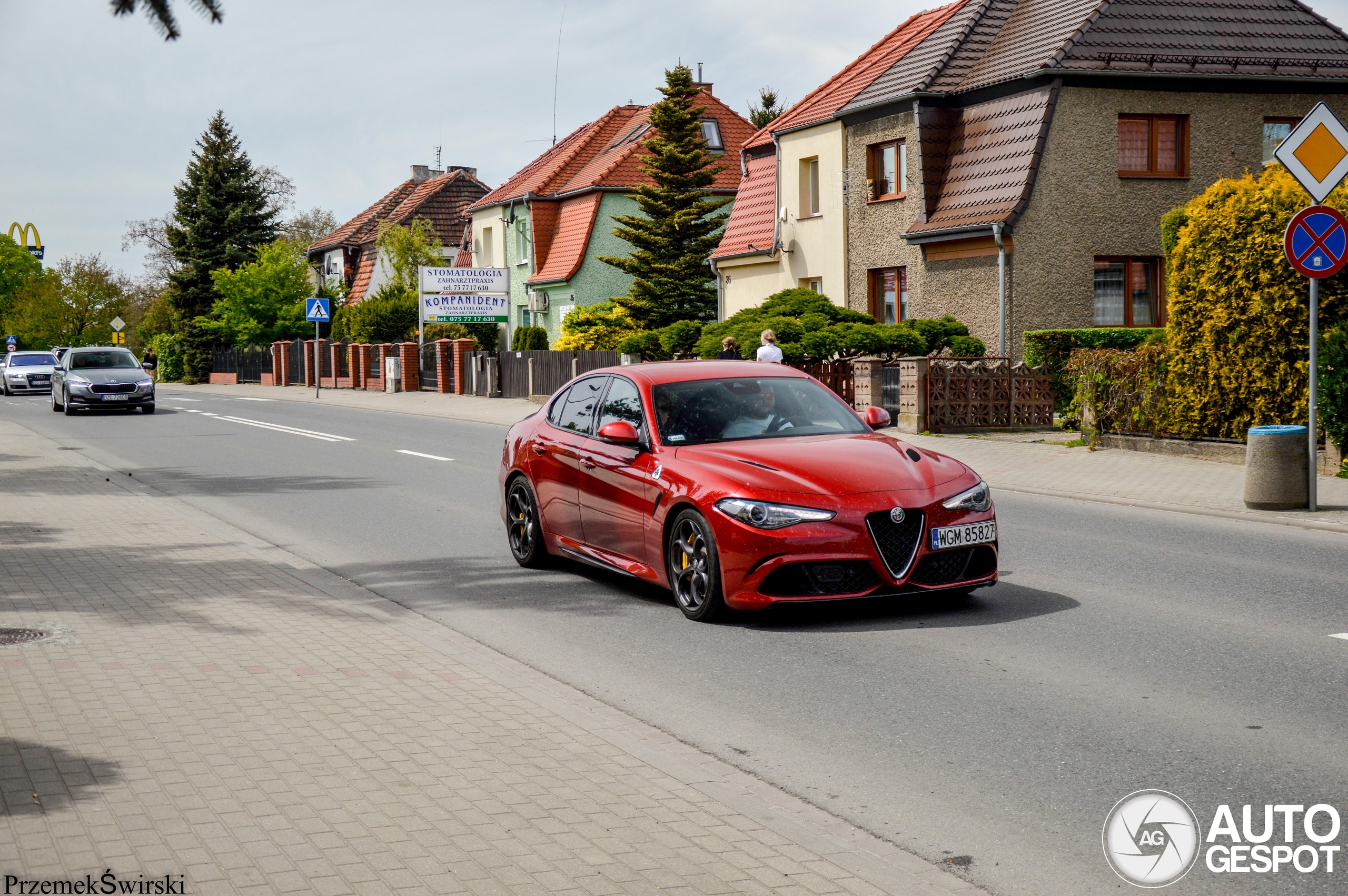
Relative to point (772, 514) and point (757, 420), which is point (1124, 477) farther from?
point (772, 514)

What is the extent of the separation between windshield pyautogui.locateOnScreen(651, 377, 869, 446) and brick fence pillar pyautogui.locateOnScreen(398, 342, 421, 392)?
41.7 meters

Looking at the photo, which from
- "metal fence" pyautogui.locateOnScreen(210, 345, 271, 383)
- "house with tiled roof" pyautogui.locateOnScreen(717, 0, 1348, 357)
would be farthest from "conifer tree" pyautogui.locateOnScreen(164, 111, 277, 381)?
"house with tiled roof" pyautogui.locateOnScreen(717, 0, 1348, 357)

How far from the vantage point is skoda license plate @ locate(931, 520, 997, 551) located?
800cm

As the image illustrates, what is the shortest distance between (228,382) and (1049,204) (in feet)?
173

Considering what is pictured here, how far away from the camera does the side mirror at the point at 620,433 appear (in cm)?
870

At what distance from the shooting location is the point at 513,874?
164 inches

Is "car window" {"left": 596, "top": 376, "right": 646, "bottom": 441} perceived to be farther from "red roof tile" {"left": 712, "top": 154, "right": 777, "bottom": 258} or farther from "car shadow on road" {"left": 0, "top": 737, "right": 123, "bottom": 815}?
"red roof tile" {"left": 712, "top": 154, "right": 777, "bottom": 258}

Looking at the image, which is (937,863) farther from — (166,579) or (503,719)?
(166,579)

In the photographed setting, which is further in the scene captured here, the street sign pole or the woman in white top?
the woman in white top

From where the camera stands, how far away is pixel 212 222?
77.1m

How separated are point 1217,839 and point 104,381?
106 feet

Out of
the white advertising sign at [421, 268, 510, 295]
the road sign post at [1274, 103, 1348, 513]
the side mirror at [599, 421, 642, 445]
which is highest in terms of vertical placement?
the white advertising sign at [421, 268, 510, 295]

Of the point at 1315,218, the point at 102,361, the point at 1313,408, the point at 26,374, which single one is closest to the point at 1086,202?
the point at 1315,218

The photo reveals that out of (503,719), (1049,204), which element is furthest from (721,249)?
(503,719)
